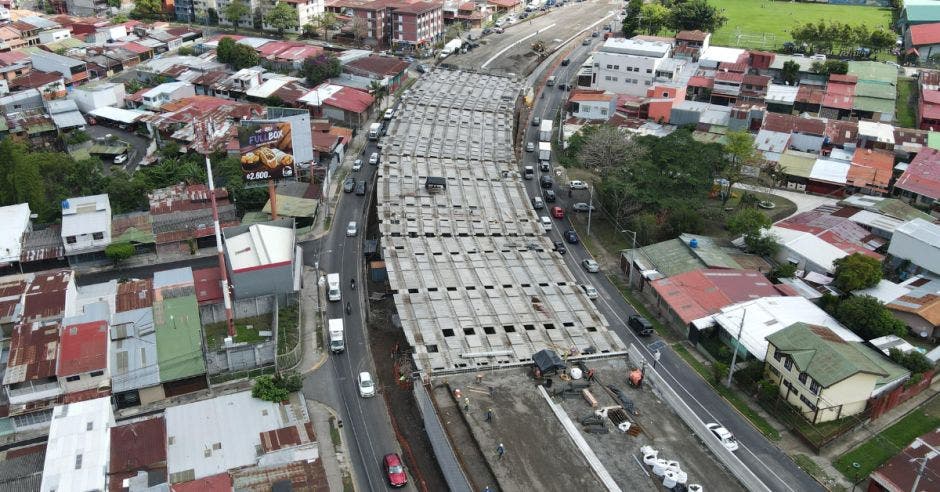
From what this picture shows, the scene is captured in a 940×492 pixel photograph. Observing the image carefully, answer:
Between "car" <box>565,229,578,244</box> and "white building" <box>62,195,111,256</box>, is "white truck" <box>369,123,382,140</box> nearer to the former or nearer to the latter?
"car" <box>565,229,578,244</box>

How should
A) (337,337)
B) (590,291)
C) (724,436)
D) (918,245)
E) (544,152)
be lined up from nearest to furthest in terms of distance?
1. (724,436)
2. (337,337)
3. (590,291)
4. (918,245)
5. (544,152)

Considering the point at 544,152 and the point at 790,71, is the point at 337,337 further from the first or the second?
the point at 790,71

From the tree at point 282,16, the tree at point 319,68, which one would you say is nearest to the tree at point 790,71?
the tree at point 319,68

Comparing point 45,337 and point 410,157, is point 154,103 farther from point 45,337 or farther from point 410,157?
point 45,337

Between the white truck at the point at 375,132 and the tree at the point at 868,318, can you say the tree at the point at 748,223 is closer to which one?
the tree at the point at 868,318

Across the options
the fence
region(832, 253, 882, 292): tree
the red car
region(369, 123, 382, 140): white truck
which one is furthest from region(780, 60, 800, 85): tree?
the red car

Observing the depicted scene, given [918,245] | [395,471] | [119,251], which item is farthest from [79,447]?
[918,245]

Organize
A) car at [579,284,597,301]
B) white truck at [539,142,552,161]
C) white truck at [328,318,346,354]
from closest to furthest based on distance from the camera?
white truck at [328,318,346,354], car at [579,284,597,301], white truck at [539,142,552,161]

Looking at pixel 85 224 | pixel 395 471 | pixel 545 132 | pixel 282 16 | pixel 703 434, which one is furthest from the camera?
pixel 282 16
